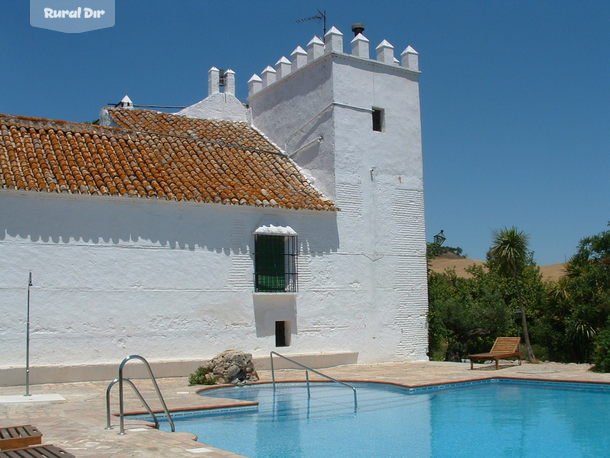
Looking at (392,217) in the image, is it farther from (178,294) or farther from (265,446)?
(265,446)

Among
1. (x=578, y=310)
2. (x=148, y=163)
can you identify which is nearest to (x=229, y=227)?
(x=148, y=163)

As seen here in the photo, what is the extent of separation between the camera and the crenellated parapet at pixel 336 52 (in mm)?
19844

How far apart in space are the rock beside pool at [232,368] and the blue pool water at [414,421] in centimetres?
34

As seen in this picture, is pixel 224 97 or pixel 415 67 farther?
pixel 224 97

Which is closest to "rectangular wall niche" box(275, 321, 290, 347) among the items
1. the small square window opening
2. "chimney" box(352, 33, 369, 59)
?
the small square window opening

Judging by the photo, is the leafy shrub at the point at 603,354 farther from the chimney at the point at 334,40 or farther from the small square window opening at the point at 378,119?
the chimney at the point at 334,40

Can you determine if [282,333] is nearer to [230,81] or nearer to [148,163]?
[148,163]

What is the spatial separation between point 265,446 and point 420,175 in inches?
512

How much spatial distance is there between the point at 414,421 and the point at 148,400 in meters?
4.47

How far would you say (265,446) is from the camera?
9.30m

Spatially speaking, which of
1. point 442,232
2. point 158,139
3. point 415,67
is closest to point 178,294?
point 158,139

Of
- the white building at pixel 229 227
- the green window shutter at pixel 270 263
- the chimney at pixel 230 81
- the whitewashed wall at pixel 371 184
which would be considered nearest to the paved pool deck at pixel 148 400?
the white building at pixel 229 227

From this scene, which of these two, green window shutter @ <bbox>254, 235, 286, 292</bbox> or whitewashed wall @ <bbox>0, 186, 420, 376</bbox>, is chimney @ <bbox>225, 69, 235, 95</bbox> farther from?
green window shutter @ <bbox>254, 235, 286, 292</bbox>

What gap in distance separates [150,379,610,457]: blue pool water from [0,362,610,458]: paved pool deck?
19.6 inches
